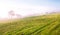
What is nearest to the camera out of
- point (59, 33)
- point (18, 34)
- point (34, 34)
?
point (59, 33)

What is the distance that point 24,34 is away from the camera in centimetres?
19400

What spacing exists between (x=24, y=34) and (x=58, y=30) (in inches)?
1943

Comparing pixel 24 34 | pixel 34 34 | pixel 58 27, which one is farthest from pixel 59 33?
pixel 24 34

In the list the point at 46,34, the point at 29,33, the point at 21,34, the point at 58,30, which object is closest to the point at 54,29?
the point at 58,30

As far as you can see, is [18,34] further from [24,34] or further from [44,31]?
[44,31]

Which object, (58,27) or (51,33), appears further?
(58,27)

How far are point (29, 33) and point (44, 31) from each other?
2241 cm

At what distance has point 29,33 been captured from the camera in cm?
19500

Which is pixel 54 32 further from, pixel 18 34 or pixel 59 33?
pixel 18 34

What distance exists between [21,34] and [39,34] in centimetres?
2873

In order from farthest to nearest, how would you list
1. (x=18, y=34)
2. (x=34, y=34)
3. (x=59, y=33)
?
(x=18, y=34), (x=34, y=34), (x=59, y=33)

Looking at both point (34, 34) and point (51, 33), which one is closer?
point (51, 33)

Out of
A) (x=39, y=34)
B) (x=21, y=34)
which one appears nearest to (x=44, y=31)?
(x=39, y=34)

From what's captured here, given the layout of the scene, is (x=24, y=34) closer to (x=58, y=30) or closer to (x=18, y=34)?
(x=18, y=34)
